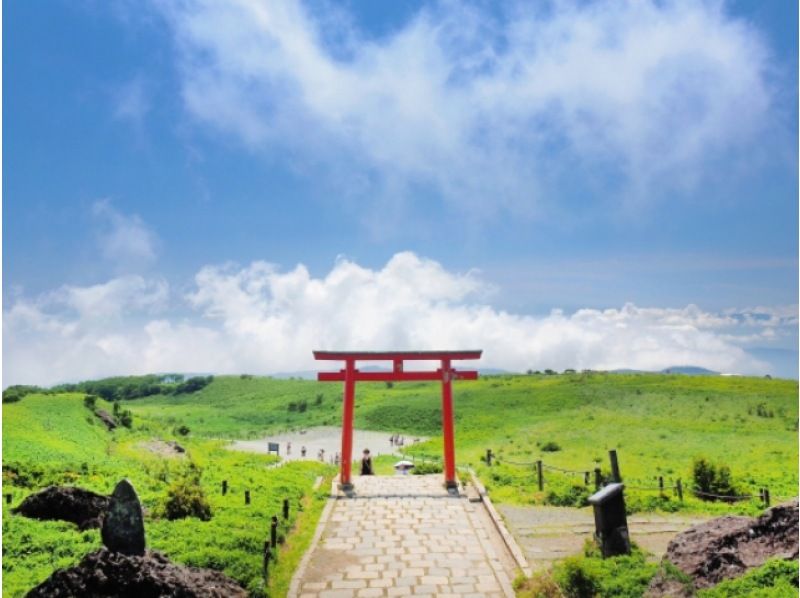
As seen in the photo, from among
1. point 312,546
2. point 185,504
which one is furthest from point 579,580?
point 185,504

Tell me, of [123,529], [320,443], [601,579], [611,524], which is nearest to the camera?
[123,529]

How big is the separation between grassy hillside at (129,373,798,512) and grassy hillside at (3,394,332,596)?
847 centimetres

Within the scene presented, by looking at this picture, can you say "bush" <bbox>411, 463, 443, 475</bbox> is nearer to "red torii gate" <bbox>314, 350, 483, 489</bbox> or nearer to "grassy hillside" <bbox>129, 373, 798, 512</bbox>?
"grassy hillside" <bbox>129, 373, 798, 512</bbox>

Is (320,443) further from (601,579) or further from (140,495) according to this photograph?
(601,579)

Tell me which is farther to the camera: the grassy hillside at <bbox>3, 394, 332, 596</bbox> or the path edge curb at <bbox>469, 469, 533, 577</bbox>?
the path edge curb at <bbox>469, 469, 533, 577</bbox>

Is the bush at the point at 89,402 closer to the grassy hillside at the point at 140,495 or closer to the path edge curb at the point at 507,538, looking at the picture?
the grassy hillside at the point at 140,495

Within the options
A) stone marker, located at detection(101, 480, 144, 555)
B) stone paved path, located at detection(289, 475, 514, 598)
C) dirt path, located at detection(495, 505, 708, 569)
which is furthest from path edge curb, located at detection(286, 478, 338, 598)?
dirt path, located at detection(495, 505, 708, 569)

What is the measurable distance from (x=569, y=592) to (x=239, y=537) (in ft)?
23.6

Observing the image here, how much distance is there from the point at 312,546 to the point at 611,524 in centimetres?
679

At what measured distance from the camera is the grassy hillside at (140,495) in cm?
1187

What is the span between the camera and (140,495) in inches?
736

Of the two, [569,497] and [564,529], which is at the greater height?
[569,497]

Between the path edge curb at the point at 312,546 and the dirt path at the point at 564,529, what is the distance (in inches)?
191

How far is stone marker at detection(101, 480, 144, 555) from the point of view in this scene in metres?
9.37
